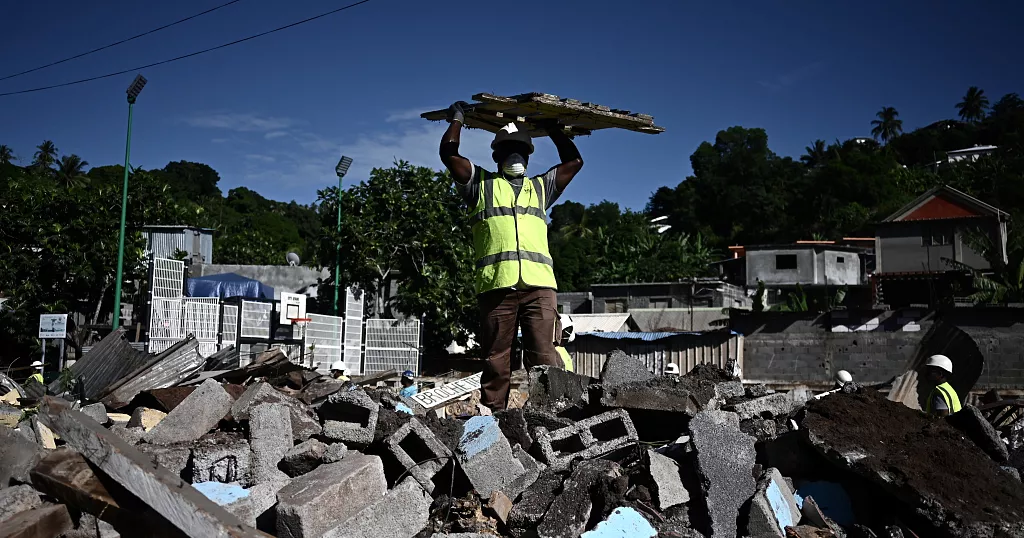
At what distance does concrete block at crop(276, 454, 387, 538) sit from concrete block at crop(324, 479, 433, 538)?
0.18ft

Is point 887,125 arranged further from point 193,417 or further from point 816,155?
point 193,417

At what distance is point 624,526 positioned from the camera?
382cm

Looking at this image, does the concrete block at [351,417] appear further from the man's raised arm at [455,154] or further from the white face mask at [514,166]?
the white face mask at [514,166]

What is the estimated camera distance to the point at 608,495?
4.03m

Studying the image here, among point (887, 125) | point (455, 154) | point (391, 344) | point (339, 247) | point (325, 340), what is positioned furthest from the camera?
point (887, 125)

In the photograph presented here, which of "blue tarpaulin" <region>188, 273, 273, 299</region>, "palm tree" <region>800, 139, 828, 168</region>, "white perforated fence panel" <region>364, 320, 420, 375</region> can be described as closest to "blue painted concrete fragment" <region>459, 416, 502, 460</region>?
"white perforated fence panel" <region>364, 320, 420, 375</region>

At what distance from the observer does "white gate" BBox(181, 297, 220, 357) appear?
701 inches

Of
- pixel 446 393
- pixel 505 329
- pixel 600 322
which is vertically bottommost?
pixel 446 393

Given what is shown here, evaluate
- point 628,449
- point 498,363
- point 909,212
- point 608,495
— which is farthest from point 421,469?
point 909,212

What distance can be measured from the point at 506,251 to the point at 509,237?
10 centimetres

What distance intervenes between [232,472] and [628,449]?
2.17m

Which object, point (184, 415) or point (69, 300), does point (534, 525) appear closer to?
point (184, 415)

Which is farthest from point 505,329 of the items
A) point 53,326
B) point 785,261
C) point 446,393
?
point 785,261

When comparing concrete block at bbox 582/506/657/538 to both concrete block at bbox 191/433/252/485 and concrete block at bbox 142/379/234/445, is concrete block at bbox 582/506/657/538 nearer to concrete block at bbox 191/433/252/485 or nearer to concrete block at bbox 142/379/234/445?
concrete block at bbox 191/433/252/485
